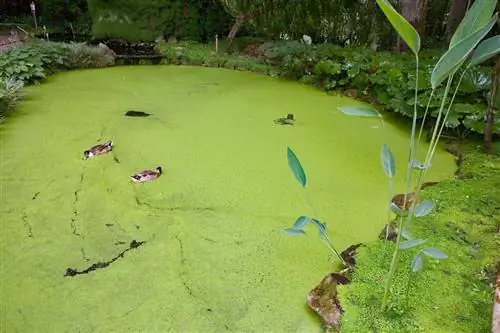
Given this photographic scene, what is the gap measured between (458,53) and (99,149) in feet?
7.22

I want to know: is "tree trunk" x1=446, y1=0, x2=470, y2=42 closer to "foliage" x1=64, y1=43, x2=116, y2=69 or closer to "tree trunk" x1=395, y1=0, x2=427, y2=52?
"tree trunk" x1=395, y1=0, x2=427, y2=52

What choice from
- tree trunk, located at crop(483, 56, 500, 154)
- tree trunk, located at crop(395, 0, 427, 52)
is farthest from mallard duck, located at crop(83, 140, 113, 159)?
tree trunk, located at crop(395, 0, 427, 52)

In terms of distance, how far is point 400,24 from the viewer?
951 mm

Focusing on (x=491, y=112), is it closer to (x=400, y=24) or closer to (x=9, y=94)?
(x=400, y=24)

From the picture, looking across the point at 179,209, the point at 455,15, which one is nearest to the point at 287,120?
the point at 179,209

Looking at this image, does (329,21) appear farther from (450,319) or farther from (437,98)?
(450,319)

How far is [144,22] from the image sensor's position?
6094 millimetres

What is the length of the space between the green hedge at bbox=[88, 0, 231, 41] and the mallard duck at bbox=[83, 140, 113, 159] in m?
3.88

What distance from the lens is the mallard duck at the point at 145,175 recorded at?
2.25m

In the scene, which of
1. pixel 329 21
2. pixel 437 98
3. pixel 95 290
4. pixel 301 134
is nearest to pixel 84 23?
pixel 329 21

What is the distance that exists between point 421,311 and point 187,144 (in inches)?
71.9

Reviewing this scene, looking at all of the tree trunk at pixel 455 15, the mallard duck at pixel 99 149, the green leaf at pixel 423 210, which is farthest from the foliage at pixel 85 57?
the green leaf at pixel 423 210

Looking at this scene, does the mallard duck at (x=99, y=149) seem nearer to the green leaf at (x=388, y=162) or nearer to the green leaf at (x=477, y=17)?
the green leaf at (x=388, y=162)

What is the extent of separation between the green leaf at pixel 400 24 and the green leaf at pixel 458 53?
79 millimetres
